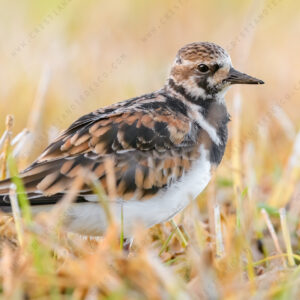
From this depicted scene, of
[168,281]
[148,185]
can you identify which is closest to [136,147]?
[148,185]

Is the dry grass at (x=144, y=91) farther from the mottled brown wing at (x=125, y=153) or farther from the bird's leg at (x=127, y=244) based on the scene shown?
the mottled brown wing at (x=125, y=153)

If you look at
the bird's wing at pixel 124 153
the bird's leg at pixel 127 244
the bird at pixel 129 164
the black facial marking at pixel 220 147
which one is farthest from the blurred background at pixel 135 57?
the bird's leg at pixel 127 244

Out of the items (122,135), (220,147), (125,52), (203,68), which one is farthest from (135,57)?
(122,135)

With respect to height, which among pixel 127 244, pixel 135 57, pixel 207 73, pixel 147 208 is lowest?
pixel 127 244

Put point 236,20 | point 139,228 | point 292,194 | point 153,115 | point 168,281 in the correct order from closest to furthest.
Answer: point 168,281, point 139,228, point 153,115, point 292,194, point 236,20

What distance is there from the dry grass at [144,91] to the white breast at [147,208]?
139 mm

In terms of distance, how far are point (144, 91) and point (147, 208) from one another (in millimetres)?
3235

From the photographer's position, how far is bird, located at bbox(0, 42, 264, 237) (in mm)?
3715

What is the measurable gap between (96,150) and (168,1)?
5.72 m

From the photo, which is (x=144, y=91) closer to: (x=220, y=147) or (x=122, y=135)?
(x=220, y=147)

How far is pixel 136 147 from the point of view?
392cm

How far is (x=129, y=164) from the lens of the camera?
12.7 ft

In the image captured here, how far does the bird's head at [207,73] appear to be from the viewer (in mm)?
4410

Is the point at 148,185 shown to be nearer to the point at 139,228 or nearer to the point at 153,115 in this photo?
the point at 153,115
